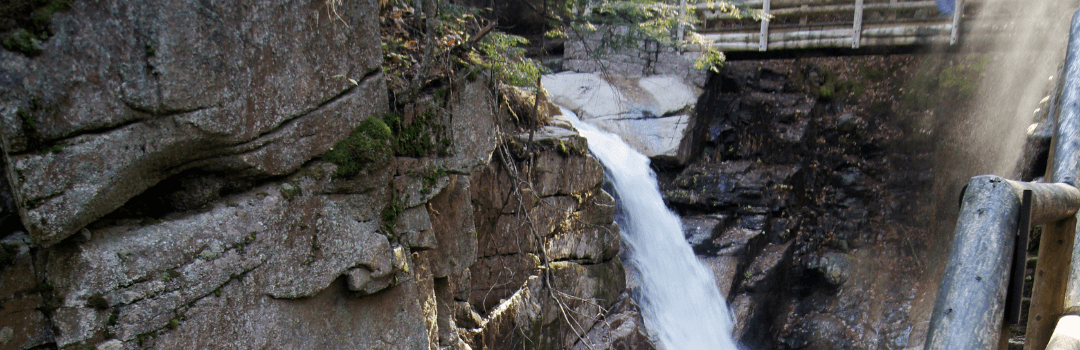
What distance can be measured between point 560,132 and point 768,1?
732 centimetres

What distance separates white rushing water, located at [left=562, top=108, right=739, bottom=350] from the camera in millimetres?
8539

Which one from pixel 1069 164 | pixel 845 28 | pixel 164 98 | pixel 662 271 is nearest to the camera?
pixel 1069 164

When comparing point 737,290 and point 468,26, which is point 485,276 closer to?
point 468,26

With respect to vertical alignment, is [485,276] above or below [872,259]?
below

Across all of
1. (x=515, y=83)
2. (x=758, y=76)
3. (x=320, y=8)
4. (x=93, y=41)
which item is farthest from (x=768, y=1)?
(x=93, y=41)

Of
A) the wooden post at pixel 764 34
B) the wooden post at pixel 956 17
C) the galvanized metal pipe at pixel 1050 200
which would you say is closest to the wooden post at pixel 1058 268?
the galvanized metal pipe at pixel 1050 200

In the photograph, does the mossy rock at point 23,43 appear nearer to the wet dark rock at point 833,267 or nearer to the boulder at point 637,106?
the boulder at point 637,106

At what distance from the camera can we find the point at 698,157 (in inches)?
464

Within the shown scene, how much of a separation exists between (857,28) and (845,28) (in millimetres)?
229

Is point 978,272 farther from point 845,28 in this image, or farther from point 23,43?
point 845,28

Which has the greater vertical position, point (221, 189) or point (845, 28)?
point (845, 28)

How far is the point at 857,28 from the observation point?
457 inches

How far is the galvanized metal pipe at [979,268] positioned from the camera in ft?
5.37

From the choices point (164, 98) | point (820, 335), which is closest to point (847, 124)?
point (820, 335)
